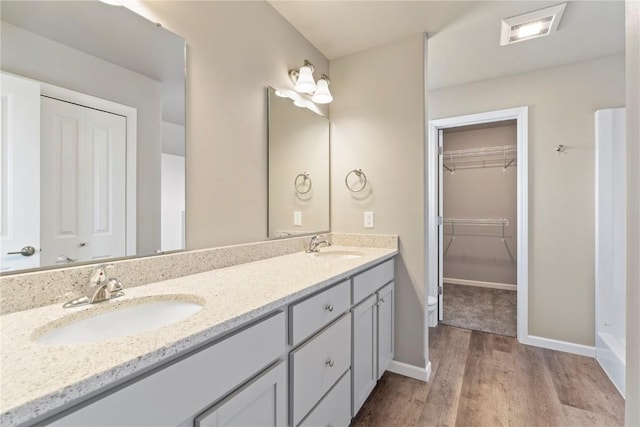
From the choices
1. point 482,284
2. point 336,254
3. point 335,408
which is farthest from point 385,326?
point 482,284

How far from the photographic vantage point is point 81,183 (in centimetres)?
92

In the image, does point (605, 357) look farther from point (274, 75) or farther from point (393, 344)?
point (274, 75)

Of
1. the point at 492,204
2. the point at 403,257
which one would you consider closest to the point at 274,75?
the point at 403,257

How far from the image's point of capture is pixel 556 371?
80.4 inches

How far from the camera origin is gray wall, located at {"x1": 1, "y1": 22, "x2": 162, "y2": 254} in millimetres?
827

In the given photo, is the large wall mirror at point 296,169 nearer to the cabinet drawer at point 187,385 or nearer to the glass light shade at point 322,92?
the glass light shade at point 322,92

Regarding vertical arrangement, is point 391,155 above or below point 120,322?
above

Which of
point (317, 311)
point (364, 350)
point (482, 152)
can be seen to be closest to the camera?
point (317, 311)

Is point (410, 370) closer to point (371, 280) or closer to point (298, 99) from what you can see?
point (371, 280)

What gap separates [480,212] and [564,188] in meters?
1.85

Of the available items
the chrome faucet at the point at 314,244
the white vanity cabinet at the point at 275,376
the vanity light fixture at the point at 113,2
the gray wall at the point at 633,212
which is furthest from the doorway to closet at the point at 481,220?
the vanity light fixture at the point at 113,2

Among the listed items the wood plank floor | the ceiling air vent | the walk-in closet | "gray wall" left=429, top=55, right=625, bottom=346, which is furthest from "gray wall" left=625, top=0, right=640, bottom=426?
the walk-in closet

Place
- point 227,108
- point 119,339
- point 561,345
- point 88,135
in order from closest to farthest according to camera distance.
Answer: point 119,339 < point 88,135 < point 227,108 < point 561,345

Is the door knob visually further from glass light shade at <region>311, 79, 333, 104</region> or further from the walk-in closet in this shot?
the walk-in closet
